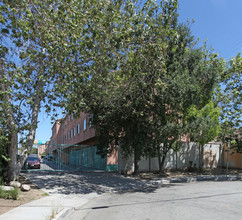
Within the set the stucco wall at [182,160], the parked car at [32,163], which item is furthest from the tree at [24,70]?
the parked car at [32,163]

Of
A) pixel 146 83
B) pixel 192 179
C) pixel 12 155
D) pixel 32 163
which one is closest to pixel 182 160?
pixel 192 179

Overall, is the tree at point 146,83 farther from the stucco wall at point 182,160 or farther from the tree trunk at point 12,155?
the tree trunk at point 12,155

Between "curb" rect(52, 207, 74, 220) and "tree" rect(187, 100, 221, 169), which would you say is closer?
"curb" rect(52, 207, 74, 220)

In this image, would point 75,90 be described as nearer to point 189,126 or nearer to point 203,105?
point 189,126

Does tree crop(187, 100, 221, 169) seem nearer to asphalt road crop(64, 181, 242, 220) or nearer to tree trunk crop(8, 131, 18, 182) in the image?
asphalt road crop(64, 181, 242, 220)

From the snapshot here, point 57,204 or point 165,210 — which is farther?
point 57,204

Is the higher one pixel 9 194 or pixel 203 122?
pixel 203 122

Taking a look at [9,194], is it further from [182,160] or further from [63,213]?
[182,160]

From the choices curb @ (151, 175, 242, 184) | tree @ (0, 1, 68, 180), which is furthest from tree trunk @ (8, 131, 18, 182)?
curb @ (151, 175, 242, 184)

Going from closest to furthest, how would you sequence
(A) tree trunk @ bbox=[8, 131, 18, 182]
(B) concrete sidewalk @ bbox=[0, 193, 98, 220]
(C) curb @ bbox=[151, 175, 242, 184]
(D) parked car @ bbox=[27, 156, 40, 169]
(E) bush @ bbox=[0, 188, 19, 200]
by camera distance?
(B) concrete sidewalk @ bbox=[0, 193, 98, 220] → (E) bush @ bbox=[0, 188, 19, 200] → (A) tree trunk @ bbox=[8, 131, 18, 182] → (C) curb @ bbox=[151, 175, 242, 184] → (D) parked car @ bbox=[27, 156, 40, 169]

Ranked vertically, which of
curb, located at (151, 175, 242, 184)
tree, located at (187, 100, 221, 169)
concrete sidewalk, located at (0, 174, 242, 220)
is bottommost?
curb, located at (151, 175, 242, 184)

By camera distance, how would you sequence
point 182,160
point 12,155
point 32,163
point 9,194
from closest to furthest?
point 9,194, point 12,155, point 182,160, point 32,163

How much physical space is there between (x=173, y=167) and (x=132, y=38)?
44.6 feet

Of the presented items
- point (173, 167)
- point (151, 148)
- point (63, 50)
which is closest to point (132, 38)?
point (63, 50)
